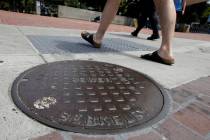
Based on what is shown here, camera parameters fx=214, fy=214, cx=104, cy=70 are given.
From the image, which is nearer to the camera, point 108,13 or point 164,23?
point 164,23

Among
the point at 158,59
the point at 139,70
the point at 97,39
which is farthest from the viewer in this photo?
the point at 97,39

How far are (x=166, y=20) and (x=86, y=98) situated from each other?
1532 millimetres

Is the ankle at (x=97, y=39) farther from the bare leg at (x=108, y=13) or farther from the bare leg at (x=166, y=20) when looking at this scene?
the bare leg at (x=166, y=20)

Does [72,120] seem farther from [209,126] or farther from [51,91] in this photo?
[209,126]

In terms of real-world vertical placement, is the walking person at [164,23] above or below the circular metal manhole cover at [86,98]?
above

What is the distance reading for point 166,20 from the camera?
7.99 ft

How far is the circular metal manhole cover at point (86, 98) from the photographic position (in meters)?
1.15

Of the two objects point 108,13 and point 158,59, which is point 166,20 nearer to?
point 158,59

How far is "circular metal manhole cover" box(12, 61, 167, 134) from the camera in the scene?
1150mm

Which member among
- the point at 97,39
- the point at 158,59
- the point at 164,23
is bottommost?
the point at 158,59

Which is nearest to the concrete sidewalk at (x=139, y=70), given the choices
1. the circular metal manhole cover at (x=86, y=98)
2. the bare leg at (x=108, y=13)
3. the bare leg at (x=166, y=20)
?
the circular metal manhole cover at (x=86, y=98)

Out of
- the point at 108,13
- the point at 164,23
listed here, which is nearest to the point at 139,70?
the point at 164,23

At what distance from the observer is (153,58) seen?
8.67 feet

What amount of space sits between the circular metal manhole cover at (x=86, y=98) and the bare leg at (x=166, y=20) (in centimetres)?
76
